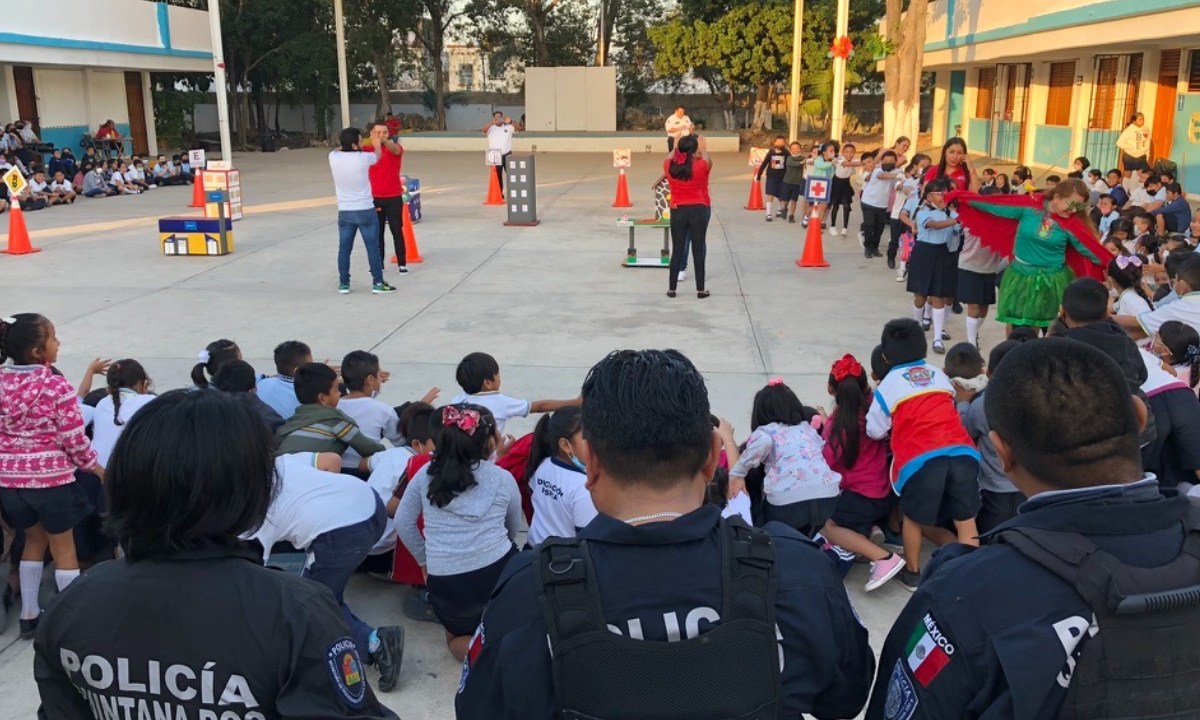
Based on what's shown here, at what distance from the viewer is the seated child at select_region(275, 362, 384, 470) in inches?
166

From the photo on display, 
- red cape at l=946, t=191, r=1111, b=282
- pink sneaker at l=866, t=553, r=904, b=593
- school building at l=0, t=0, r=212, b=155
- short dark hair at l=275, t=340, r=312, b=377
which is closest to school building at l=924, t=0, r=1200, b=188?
red cape at l=946, t=191, r=1111, b=282

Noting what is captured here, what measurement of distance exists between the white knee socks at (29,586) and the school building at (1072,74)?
13725mm

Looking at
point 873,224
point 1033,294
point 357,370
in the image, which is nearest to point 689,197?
point 873,224

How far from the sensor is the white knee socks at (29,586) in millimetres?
4066

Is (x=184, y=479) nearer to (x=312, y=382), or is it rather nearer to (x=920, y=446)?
(x=312, y=382)

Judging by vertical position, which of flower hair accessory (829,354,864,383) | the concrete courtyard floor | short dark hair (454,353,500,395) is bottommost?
the concrete courtyard floor

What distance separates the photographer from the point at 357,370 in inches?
198

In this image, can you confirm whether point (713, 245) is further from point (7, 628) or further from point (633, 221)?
point (7, 628)

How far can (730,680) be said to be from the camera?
1.57m

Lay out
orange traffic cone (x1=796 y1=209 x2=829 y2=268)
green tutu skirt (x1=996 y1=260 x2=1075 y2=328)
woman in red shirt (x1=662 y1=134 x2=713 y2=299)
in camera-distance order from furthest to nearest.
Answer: orange traffic cone (x1=796 y1=209 x2=829 y2=268) < woman in red shirt (x1=662 y1=134 x2=713 y2=299) < green tutu skirt (x1=996 y1=260 x2=1075 y2=328)

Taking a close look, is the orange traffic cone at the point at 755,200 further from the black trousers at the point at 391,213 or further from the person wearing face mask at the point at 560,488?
the person wearing face mask at the point at 560,488

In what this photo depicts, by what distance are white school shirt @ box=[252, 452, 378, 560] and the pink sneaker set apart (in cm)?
216

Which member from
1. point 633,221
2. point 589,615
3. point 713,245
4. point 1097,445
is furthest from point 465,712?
point 713,245

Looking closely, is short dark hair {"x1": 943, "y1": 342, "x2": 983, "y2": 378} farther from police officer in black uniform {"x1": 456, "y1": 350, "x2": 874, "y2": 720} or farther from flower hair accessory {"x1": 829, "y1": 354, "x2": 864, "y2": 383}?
police officer in black uniform {"x1": 456, "y1": 350, "x2": 874, "y2": 720}
